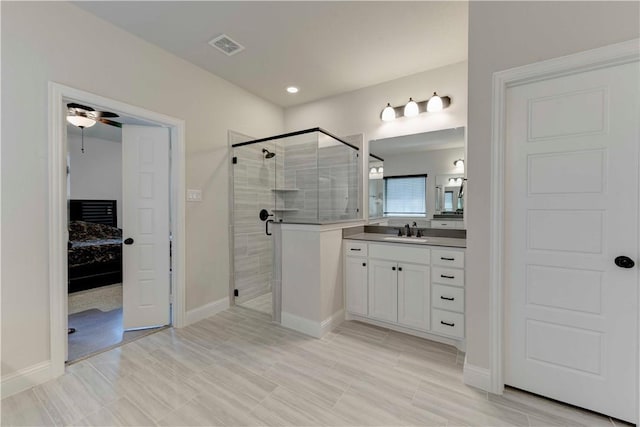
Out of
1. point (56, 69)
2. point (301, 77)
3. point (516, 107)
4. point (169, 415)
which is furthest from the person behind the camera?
point (301, 77)

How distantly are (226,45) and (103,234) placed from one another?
428 cm

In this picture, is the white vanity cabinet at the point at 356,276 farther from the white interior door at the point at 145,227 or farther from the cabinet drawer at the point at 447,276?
the white interior door at the point at 145,227

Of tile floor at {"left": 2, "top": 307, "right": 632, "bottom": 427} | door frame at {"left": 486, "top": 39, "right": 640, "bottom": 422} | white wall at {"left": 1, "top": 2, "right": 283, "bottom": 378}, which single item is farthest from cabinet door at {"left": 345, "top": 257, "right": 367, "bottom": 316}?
white wall at {"left": 1, "top": 2, "right": 283, "bottom": 378}

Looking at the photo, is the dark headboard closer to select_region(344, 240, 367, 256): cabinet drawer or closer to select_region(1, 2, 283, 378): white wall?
select_region(1, 2, 283, 378): white wall

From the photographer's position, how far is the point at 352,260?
2762 mm

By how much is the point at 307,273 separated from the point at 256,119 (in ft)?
7.49

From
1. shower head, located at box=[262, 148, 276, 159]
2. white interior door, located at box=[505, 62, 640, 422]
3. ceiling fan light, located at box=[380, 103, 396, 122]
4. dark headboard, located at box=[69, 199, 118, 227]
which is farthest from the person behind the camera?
→ dark headboard, located at box=[69, 199, 118, 227]

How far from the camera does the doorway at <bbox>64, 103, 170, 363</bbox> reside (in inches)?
99.8

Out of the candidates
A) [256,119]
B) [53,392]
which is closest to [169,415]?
[53,392]

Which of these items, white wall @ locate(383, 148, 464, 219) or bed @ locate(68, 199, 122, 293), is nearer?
white wall @ locate(383, 148, 464, 219)

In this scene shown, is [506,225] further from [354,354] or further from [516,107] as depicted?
[354,354]

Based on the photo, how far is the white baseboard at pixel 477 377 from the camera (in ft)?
5.68

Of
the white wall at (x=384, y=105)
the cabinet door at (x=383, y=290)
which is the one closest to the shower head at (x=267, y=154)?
the white wall at (x=384, y=105)

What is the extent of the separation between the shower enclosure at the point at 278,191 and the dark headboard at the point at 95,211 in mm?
3992
